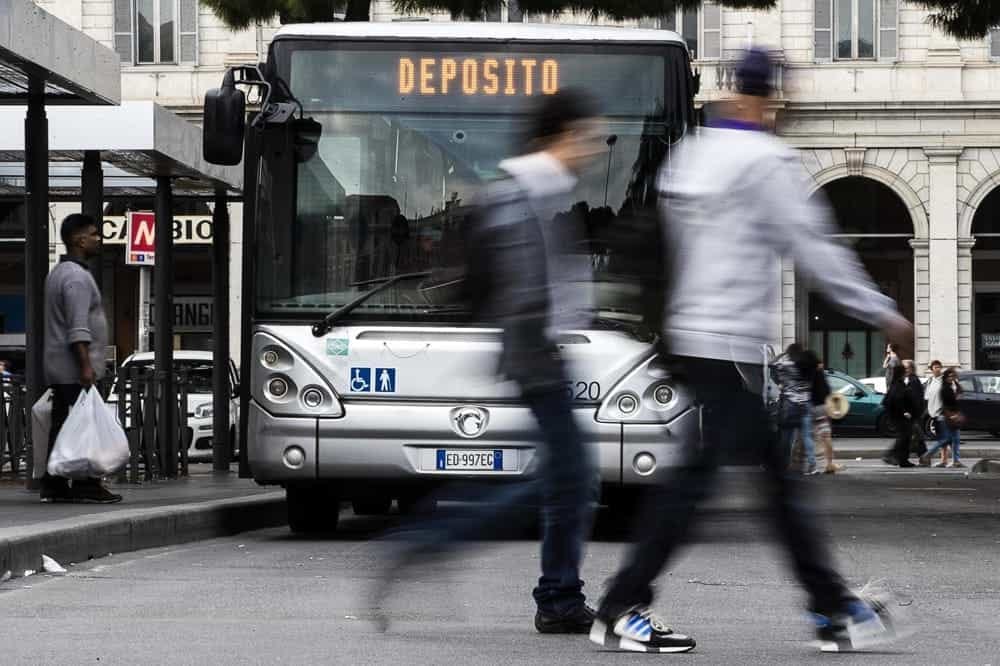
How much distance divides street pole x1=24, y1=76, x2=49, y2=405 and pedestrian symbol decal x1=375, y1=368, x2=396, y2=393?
3.77 m

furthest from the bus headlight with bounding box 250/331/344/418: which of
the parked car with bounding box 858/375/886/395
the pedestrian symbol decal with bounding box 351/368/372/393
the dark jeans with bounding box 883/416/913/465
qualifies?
the parked car with bounding box 858/375/886/395

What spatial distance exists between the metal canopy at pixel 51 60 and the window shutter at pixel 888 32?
2799 centimetres

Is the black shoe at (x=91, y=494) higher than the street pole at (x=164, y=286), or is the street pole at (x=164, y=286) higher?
the street pole at (x=164, y=286)

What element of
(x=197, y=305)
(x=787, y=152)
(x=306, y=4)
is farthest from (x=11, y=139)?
(x=197, y=305)

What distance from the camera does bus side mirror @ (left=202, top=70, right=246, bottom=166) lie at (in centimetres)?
1143

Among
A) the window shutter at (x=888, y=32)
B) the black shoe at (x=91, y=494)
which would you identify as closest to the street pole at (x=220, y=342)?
the black shoe at (x=91, y=494)

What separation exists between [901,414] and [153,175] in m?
12.6

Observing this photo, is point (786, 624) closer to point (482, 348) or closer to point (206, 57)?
point (482, 348)

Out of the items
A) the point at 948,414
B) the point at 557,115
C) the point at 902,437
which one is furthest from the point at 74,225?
the point at 948,414

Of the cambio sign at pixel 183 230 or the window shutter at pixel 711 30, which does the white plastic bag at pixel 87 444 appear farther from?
the window shutter at pixel 711 30

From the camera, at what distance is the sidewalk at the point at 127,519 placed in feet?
31.9

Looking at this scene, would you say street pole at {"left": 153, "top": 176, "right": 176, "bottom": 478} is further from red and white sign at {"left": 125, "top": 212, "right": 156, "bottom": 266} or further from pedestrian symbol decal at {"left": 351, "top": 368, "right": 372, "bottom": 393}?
red and white sign at {"left": 125, "top": 212, "right": 156, "bottom": 266}

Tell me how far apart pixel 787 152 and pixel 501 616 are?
2131 millimetres

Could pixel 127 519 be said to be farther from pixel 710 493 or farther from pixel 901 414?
pixel 901 414
